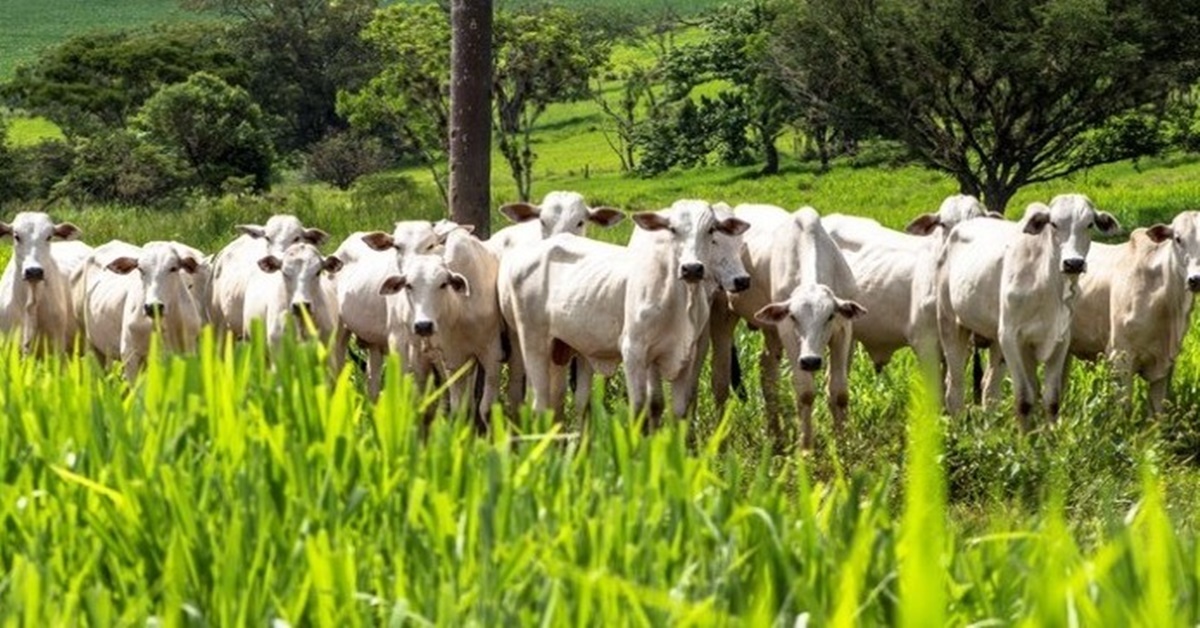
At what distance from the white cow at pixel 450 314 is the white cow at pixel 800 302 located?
1.33 metres

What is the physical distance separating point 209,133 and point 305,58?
65.5 feet

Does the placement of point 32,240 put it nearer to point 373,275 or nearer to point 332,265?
point 332,265

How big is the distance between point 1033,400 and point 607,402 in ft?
7.36

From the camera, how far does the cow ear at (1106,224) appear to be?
32.2ft

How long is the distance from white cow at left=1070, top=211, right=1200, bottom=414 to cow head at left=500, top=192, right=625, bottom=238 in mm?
2729

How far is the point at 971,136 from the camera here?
28125 mm

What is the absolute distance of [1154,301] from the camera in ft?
32.9

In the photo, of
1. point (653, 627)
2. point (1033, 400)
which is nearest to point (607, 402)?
point (1033, 400)

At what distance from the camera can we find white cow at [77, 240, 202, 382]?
→ 34.9ft

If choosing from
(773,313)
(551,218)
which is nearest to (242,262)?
(551,218)

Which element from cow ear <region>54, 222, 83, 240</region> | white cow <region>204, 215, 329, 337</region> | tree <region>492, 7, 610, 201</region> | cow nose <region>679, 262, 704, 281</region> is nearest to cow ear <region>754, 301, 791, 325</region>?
cow nose <region>679, 262, 704, 281</region>

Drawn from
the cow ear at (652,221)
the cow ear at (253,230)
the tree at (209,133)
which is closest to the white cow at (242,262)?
the cow ear at (253,230)

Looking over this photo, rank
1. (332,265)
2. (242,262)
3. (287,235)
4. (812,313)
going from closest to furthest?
(812,313) < (332,265) < (287,235) < (242,262)

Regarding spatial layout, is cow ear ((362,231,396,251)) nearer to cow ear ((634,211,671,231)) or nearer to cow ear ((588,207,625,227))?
cow ear ((588,207,625,227))
